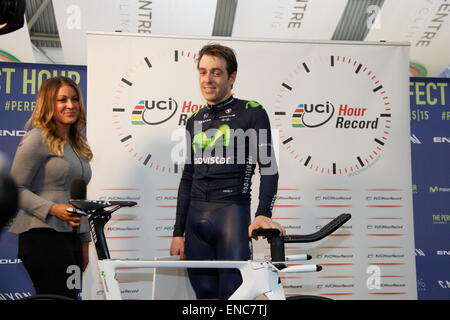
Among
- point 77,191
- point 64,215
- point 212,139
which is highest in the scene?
point 212,139

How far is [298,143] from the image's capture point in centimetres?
355

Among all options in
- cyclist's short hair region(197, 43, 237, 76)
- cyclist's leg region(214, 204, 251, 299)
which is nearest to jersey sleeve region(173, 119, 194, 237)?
cyclist's leg region(214, 204, 251, 299)

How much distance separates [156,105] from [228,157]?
2.86ft

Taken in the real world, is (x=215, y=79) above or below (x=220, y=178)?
above

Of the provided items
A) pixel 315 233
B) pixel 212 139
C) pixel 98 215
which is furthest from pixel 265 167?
pixel 98 215

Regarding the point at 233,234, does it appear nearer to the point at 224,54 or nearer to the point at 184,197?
the point at 184,197

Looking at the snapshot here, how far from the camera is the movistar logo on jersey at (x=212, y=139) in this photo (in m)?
2.92

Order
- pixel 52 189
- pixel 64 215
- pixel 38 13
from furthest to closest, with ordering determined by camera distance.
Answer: pixel 38 13 → pixel 52 189 → pixel 64 215

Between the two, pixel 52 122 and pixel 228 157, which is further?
pixel 228 157

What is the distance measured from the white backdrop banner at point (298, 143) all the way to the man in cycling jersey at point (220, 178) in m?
0.49

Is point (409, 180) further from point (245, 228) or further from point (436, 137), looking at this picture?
point (245, 228)

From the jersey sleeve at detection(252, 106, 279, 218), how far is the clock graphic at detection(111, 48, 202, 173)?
0.73m

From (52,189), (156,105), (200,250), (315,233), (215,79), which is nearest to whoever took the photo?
(315,233)
